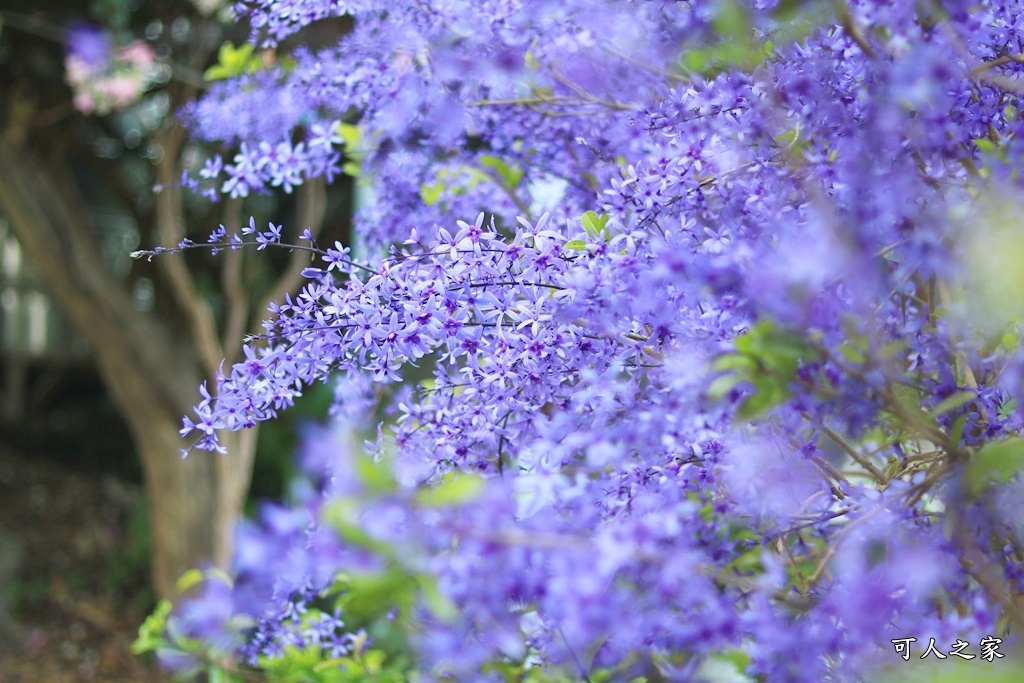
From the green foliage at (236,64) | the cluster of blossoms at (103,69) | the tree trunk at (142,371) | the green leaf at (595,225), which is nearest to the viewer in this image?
the green leaf at (595,225)

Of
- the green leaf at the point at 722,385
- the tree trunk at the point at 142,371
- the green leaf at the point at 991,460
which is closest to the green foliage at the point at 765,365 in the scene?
the green leaf at the point at 722,385

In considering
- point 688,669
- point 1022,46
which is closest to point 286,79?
point 1022,46

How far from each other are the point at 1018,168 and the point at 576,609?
67cm

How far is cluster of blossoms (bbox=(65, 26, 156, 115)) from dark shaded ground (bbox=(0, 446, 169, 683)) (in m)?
2.39

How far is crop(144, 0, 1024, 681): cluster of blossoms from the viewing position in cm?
76

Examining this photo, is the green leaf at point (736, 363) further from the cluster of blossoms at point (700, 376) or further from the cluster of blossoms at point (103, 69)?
the cluster of blossoms at point (103, 69)

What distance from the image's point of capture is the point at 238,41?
12.8ft

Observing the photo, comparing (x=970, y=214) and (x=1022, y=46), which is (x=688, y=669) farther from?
(x=1022, y=46)

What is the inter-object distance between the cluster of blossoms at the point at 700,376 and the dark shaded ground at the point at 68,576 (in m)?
3.99

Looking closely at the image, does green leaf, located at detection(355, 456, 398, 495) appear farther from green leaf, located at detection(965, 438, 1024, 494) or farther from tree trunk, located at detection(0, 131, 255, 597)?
tree trunk, located at detection(0, 131, 255, 597)

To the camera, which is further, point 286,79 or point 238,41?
point 238,41

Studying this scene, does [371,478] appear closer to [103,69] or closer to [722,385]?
[722,385]

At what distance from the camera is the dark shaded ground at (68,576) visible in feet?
15.6

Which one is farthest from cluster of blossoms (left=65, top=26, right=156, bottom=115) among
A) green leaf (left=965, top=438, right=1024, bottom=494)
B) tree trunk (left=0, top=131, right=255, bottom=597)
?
green leaf (left=965, top=438, right=1024, bottom=494)
